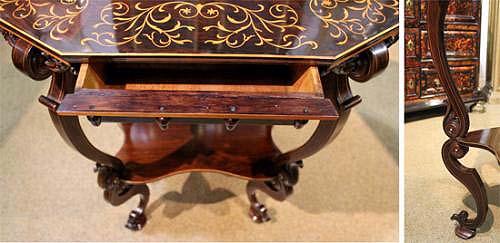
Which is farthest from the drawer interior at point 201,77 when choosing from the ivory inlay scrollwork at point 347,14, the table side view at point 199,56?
the ivory inlay scrollwork at point 347,14

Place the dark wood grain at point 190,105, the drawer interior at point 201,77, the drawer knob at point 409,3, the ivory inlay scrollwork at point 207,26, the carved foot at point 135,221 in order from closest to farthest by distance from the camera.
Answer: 1. the dark wood grain at point 190,105
2. the ivory inlay scrollwork at point 207,26
3. the drawer interior at point 201,77
4. the carved foot at point 135,221
5. the drawer knob at point 409,3

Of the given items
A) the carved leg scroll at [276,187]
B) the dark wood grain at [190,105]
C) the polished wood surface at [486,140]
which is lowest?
the carved leg scroll at [276,187]

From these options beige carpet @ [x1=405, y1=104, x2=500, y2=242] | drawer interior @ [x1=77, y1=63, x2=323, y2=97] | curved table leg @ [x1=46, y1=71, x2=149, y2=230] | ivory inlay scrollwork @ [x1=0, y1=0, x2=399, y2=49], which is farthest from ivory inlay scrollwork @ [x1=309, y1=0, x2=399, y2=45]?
beige carpet @ [x1=405, y1=104, x2=500, y2=242]

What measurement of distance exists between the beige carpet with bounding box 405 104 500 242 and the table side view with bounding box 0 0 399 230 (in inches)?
15.3

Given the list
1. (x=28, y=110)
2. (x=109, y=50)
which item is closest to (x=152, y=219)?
(x=109, y=50)

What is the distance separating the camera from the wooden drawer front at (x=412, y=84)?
180 centimetres

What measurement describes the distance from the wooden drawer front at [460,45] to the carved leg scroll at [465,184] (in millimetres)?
952

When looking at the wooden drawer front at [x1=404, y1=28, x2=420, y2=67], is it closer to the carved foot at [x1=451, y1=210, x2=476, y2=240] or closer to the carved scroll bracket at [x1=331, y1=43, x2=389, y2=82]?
the carved foot at [x1=451, y1=210, x2=476, y2=240]

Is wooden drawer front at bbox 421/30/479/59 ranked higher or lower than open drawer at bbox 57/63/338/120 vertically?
lower

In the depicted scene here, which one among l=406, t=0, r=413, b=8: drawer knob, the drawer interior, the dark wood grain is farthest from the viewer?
l=406, t=0, r=413, b=8: drawer knob

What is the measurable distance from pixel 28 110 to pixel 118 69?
3.55ft

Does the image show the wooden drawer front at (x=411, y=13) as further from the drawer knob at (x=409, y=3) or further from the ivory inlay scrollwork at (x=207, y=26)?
the ivory inlay scrollwork at (x=207, y=26)

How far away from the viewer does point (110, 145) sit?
1.55 metres

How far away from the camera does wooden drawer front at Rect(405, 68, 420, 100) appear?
1802 millimetres
